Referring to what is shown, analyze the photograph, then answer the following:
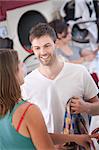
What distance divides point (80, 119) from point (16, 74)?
0.56m

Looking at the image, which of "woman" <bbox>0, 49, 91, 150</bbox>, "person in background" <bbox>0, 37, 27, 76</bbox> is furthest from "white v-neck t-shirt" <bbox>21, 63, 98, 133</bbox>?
"person in background" <bbox>0, 37, 27, 76</bbox>

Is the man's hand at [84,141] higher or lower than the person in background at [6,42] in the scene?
lower

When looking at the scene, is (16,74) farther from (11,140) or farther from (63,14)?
(63,14)

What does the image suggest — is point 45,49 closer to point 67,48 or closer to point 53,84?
point 53,84

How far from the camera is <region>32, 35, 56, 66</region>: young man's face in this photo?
179 centimetres

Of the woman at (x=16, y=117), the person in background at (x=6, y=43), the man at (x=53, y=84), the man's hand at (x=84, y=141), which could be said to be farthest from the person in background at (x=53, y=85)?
the person in background at (x=6, y=43)

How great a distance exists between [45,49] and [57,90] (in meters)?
0.24

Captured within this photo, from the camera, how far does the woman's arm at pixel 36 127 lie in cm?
Answer: 116

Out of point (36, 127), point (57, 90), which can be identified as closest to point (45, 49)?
point (57, 90)

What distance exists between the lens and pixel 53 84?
1.78 metres

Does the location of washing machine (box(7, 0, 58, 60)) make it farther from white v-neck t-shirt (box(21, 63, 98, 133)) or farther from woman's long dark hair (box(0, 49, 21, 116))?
woman's long dark hair (box(0, 49, 21, 116))

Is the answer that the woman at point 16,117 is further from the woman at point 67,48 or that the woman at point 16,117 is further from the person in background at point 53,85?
the woman at point 67,48

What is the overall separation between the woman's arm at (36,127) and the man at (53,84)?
21.2 inches

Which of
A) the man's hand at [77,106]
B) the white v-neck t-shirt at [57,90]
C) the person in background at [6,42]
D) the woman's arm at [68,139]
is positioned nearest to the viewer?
the woman's arm at [68,139]
